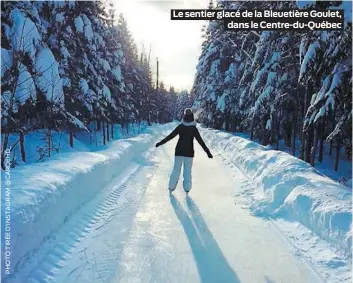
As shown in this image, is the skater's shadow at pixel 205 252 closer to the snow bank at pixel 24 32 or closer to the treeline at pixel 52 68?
the treeline at pixel 52 68

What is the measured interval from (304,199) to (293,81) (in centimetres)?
1189

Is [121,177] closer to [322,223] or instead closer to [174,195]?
[174,195]

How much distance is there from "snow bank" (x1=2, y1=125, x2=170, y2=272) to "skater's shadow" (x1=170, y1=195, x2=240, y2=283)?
2.02 meters

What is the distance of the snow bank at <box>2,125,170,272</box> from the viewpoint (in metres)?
3.65

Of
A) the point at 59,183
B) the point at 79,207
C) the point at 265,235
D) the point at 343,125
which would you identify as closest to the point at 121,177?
the point at 79,207

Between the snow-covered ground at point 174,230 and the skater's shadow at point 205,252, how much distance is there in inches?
0.6

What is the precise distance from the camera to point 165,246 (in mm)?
4477

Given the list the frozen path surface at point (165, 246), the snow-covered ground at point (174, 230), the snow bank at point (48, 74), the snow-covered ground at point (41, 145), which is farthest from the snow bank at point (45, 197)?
the snow-covered ground at point (41, 145)

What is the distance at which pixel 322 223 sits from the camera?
470 centimetres

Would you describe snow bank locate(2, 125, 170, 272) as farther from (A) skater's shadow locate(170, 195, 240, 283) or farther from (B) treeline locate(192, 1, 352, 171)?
(B) treeline locate(192, 1, 352, 171)

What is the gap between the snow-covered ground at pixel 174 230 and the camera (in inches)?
146

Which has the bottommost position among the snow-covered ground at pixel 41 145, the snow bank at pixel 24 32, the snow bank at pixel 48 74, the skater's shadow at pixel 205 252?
the skater's shadow at pixel 205 252

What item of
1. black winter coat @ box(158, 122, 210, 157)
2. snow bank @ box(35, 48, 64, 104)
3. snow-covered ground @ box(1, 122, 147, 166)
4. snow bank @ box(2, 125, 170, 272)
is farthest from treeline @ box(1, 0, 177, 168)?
black winter coat @ box(158, 122, 210, 157)

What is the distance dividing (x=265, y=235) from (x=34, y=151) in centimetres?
1340
